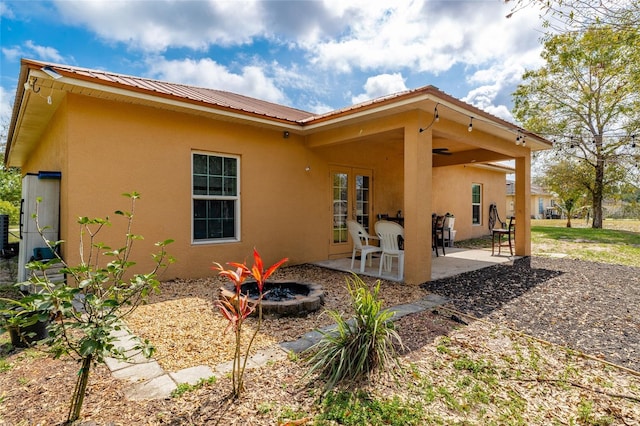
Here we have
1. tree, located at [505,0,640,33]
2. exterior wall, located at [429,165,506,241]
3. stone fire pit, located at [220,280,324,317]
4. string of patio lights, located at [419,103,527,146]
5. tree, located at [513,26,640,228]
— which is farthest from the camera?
tree, located at [513,26,640,228]

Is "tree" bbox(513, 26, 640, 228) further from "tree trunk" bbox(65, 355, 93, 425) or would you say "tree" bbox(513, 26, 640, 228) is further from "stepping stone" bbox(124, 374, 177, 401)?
"tree trunk" bbox(65, 355, 93, 425)

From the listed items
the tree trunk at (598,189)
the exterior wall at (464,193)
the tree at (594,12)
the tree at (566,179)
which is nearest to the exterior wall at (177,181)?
the tree at (594,12)

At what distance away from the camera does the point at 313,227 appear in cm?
795

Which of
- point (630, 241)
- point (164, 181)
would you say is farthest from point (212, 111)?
point (630, 241)

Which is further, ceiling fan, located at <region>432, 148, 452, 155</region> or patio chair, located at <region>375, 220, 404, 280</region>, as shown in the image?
ceiling fan, located at <region>432, 148, 452, 155</region>

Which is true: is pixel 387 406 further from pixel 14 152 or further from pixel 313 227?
pixel 14 152

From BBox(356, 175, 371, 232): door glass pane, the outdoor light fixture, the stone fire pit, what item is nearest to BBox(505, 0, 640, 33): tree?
the stone fire pit

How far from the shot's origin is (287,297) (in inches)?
177

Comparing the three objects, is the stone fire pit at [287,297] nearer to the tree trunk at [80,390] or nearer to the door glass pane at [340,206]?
the tree trunk at [80,390]

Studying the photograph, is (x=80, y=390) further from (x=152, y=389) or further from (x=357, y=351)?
(x=357, y=351)

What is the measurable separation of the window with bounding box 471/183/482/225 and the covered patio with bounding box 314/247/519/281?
4.85 metres

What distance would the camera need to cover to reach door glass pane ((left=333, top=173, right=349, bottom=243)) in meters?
8.51

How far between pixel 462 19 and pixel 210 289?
6.40 m

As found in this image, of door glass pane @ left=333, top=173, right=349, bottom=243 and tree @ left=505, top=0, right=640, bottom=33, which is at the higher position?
tree @ left=505, top=0, right=640, bottom=33
